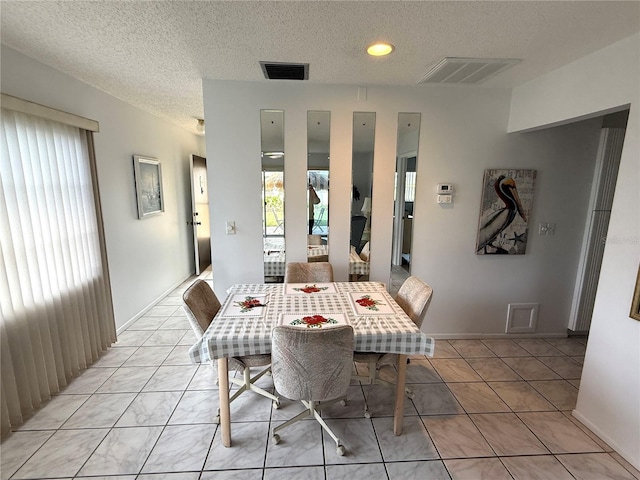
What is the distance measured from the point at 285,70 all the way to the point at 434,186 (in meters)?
1.66

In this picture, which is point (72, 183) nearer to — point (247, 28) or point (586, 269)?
point (247, 28)

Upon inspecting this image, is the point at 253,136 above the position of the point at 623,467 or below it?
above

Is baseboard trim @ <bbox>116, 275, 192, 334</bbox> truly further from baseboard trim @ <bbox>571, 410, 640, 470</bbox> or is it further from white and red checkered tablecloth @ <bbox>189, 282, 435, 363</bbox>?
baseboard trim @ <bbox>571, 410, 640, 470</bbox>

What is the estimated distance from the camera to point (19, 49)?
6.36ft

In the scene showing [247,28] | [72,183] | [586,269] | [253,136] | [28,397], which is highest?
[247,28]

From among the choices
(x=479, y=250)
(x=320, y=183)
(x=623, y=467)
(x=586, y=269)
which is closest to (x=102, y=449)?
(x=320, y=183)

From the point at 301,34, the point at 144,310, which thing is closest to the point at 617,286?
the point at 301,34

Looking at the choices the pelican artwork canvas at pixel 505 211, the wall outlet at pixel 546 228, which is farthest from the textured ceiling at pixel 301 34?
the wall outlet at pixel 546 228

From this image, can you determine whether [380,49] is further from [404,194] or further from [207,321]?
[207,321]

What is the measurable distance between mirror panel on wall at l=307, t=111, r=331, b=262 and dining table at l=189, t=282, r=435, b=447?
0.73 m

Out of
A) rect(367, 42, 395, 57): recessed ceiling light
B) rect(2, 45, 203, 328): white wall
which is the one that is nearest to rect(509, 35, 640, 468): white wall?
rect(367, 42, 395, 57): recessed ceiling light

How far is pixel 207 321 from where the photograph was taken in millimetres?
2012

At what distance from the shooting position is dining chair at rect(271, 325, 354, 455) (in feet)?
4.93

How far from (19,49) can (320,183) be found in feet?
7.35
